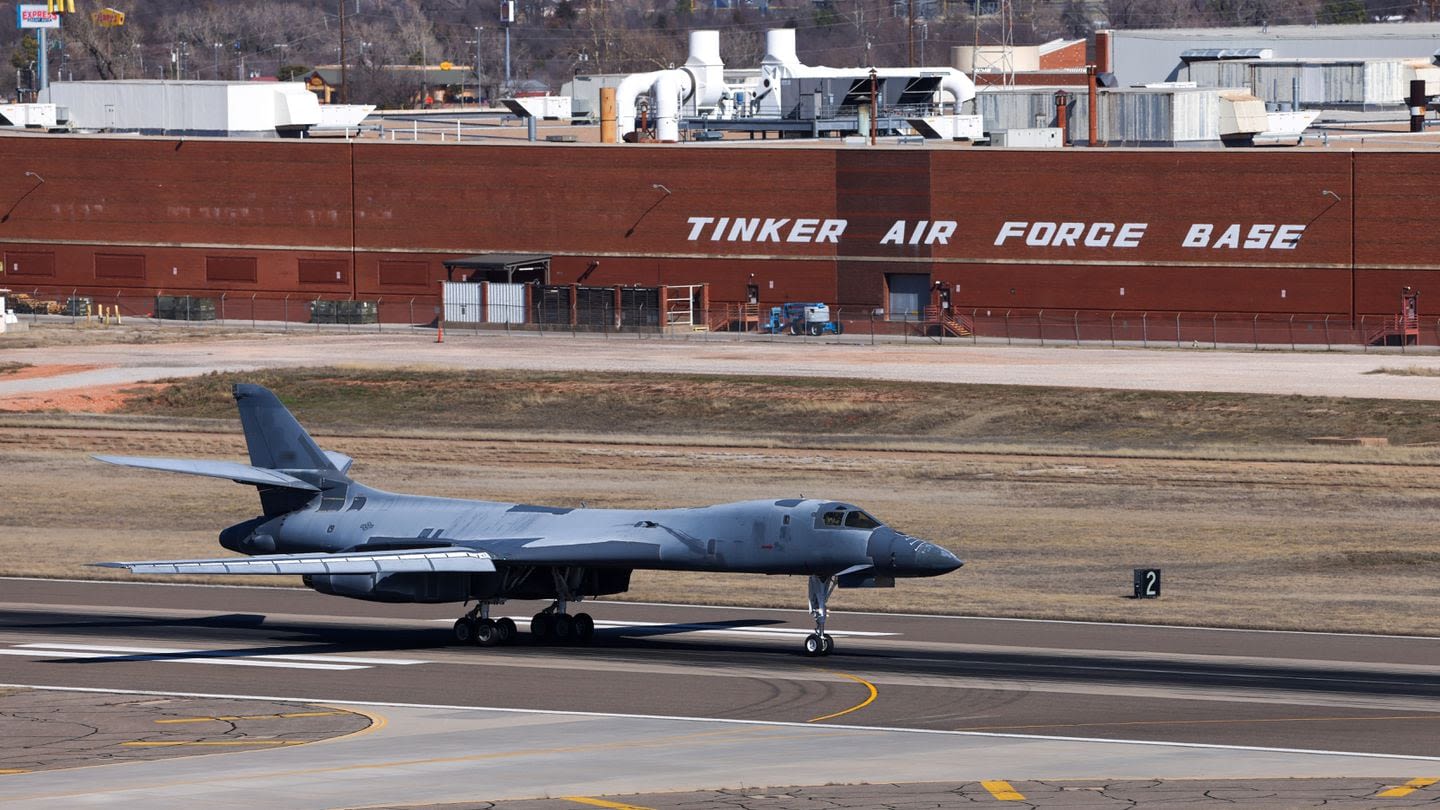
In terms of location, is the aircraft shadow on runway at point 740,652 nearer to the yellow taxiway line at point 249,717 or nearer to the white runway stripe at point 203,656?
the white runway stripe at point 203,656

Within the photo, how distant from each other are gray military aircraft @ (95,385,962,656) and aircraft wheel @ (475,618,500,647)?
0.06ft

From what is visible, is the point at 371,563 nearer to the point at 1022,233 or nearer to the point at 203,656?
the point at 203,656

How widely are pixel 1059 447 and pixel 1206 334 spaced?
31763 mm

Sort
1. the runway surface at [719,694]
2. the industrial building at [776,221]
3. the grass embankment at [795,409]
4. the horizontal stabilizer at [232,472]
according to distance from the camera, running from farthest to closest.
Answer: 1. the industrial building at [776,221]
2. the grass embankment at [795,409]
3. the horizontal stabilizer at [232,472]
4. the runway surface at [719,694]

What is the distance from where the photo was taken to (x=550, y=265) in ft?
368

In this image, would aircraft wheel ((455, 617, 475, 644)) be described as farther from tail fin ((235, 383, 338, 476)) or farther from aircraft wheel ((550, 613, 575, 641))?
tail fin ((235, 383, 338, 476))

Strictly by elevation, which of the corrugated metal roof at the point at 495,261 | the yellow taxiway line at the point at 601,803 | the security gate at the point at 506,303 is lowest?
the yellow taxiway line at the point at 601,803

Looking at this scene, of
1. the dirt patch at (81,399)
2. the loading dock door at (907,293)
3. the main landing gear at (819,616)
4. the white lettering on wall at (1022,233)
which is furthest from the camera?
the loading dock door at (907,293)

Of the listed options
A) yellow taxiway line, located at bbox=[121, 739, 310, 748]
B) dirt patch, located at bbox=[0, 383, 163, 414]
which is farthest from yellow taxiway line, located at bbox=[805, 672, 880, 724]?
dirt patch, located at bbox=[0, 383, 163, 414]

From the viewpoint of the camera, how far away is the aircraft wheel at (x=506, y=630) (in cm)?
3841

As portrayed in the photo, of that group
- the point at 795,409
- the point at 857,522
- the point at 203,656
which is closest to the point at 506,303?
the point at 795,409

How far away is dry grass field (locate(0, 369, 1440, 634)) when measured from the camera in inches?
1825

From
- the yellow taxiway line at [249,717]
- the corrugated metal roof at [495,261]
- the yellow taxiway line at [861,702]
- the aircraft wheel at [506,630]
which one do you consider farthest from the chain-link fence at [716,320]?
the yellow taxiway line at [249,717]

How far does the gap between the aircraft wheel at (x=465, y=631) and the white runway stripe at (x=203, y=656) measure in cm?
174
